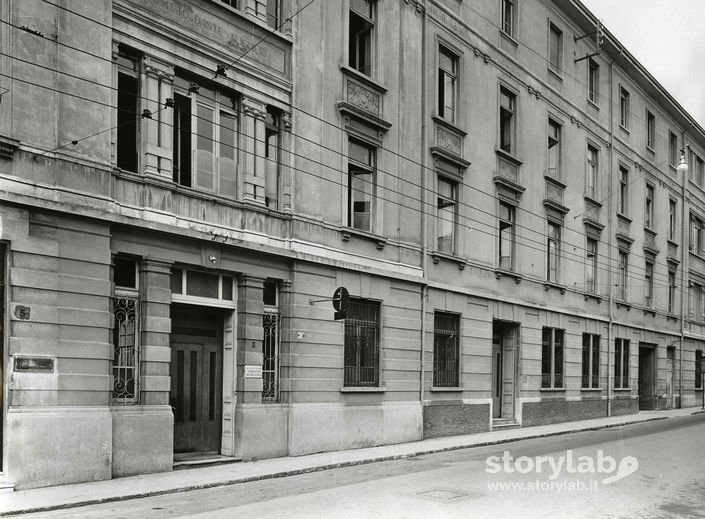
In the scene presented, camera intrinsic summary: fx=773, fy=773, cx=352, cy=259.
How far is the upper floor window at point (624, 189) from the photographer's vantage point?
34.8 meters

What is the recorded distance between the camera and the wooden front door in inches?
597

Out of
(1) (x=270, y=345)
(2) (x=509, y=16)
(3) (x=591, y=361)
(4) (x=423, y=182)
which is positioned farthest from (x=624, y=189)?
(1) (x=270, y=345)

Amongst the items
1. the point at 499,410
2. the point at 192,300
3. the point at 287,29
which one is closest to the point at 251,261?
→ the point at 192,300

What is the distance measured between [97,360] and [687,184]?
38107mm

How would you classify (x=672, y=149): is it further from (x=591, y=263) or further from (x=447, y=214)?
(x=447, y=214)

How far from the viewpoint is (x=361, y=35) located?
2005 centimetres

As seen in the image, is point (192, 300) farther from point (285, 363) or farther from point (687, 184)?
point (687, 184)

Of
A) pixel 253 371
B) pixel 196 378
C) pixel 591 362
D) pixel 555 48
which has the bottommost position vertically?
pixel 591 362

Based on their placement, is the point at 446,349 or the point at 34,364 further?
the point at 446,349

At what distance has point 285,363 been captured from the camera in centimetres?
1686

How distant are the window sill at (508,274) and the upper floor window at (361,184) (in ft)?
21.8

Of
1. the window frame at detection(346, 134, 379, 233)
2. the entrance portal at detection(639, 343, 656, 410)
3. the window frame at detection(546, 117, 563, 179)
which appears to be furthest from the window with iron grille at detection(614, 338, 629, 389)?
the window frame at detection(346, 134, 379, 233)

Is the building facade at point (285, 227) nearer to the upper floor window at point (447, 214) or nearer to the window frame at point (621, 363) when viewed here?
the upper floor window at point (447, 214)

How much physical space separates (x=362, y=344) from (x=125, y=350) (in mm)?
6886
